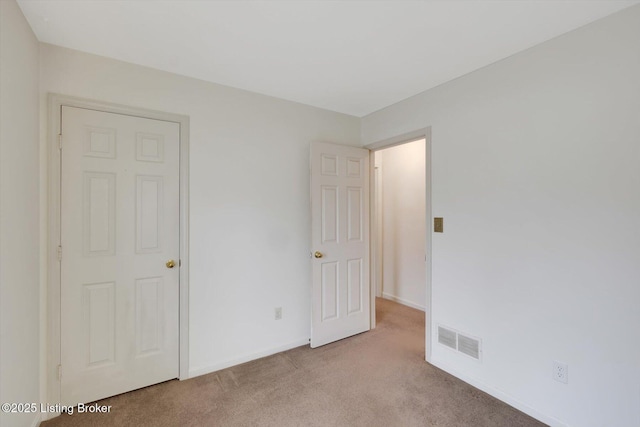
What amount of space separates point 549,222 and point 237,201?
2.34 meters

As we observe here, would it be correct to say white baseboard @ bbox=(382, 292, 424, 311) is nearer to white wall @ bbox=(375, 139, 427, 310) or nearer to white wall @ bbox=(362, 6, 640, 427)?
white wall @ bbox=(375, 139, 427, 310)

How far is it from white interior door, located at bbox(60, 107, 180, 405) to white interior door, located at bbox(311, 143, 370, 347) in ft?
4.13

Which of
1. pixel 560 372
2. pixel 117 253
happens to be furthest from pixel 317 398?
pixel 117 253

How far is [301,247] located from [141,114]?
69.6 inches

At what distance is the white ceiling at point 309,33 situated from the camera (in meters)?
1.53

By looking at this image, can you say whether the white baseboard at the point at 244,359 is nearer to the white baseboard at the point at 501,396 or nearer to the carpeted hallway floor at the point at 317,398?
the carpeted hallway floor at the point at 317,398

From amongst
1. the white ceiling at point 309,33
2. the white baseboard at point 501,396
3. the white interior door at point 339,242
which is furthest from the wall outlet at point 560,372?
the white ceiling at point 309,33

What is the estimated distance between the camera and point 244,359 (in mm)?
2537

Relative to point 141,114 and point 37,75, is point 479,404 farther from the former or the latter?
point 37,75

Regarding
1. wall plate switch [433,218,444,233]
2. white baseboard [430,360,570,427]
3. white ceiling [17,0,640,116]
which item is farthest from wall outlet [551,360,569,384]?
white ceiling [17,0,640,116]

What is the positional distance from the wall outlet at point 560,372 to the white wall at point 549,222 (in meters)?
0.03

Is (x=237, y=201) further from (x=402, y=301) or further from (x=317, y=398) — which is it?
(x=402, y=301)

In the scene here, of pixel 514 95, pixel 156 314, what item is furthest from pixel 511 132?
pixel 156 314

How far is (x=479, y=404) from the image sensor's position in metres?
1.98
